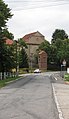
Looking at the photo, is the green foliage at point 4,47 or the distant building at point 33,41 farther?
the distant building at point 33,41

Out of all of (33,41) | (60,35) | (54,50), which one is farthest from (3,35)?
(60,35)

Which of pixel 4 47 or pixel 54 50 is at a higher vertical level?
pixel 54 50

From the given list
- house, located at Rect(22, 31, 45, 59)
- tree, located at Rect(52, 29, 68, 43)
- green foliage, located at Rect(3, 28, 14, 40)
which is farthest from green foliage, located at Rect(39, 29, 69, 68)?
green foliage, located at Rect(3, 28, 14, 40)

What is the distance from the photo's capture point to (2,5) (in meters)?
63.7

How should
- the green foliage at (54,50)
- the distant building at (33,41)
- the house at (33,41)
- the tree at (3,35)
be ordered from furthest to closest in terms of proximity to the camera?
1. the distant building at (33,41)
2. the house at (33,41)
3. the green foliage at (54,50)
4. the tree at (3,35)

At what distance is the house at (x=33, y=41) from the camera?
160 m

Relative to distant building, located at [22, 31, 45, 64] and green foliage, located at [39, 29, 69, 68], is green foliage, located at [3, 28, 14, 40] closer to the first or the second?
green foliage, located at [39, 29, 69, 68]

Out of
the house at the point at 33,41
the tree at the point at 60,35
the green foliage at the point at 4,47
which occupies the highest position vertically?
the tree at the point at 60,35

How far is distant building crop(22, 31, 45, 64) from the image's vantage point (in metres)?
160

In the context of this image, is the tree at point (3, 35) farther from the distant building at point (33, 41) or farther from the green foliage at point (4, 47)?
the distant building at point (33, 41)

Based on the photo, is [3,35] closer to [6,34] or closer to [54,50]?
[6,34]

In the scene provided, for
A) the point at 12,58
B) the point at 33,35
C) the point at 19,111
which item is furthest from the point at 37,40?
the point at 19,111

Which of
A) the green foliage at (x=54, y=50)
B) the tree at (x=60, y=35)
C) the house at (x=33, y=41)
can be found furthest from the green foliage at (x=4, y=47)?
the tree at (x=60, y=35)

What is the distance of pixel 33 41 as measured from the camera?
163 meters
